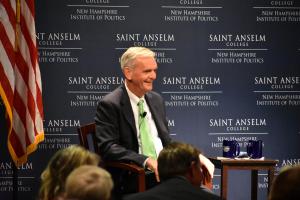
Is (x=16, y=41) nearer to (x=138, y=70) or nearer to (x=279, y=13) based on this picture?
(x=138, y=70)

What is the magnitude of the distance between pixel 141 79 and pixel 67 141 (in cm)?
150

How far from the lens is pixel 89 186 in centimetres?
241

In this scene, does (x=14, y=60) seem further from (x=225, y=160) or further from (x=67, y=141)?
(x=225, y=160)

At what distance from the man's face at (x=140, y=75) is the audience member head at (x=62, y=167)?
5.54 feet

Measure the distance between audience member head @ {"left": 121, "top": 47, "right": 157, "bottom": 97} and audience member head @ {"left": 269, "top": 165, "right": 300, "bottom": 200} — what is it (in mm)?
2526

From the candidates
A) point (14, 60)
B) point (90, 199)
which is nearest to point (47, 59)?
point (14, 60)

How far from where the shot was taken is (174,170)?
3361 mm

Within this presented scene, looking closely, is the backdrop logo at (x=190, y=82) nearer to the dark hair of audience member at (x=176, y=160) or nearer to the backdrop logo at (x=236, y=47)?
the backdrop logo at (x=236, y=47)

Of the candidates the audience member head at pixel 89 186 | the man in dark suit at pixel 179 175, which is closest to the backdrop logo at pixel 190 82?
the man in dark suit at pixel 179 175

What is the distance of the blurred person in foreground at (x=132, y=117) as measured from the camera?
4887 mm

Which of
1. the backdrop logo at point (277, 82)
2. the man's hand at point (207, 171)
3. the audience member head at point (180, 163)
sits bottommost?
the man's hand at point (207, 171)

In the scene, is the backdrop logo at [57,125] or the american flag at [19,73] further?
the backdrop logo at [57,125]

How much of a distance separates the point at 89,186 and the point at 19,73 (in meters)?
3.29

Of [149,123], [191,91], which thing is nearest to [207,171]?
[149,123]
